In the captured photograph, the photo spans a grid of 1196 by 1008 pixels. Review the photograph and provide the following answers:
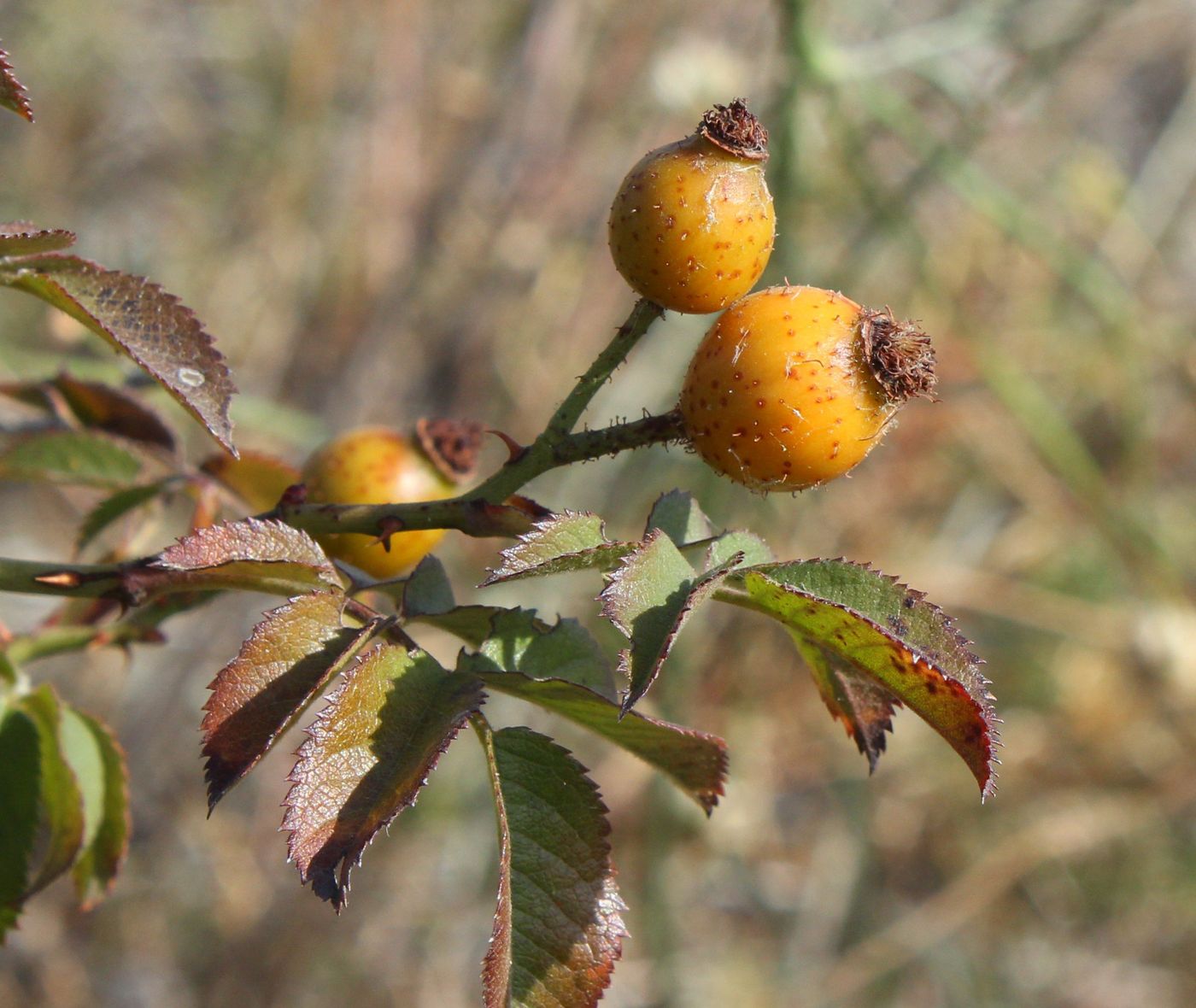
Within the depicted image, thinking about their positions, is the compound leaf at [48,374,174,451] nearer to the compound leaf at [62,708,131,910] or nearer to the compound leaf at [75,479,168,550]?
the compound leaf at [75,479,168,550]

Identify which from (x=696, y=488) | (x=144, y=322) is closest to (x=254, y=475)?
(x=144, y=322)

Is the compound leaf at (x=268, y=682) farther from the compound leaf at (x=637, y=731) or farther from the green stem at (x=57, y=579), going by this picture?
the green stem at (x=57, y=579)

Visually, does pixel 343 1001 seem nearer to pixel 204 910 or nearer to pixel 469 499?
pixel 204 910

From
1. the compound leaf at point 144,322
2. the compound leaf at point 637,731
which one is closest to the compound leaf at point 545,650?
the compound leaf at point 637,731

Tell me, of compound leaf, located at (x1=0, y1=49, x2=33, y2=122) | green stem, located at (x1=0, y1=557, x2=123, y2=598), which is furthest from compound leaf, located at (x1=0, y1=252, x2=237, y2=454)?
green stem, located at (x1=0, y1=557, x2=123, y2=598)

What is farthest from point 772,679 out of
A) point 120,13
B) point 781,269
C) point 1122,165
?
point 120,13
